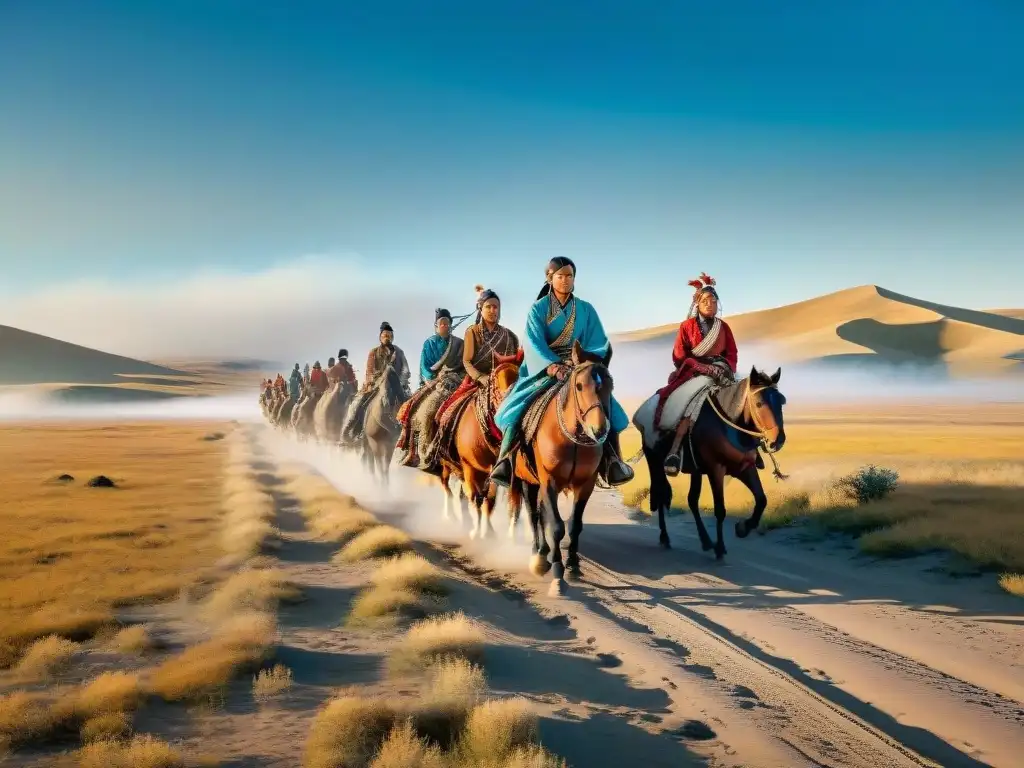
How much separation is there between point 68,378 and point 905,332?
156 meters

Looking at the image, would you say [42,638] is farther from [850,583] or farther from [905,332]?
[905,332]

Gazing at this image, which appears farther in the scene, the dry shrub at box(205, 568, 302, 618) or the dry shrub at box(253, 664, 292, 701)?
the dry shrub at box(205, 568, 302, 618)

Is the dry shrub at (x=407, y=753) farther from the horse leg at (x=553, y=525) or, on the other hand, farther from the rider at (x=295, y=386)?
the rider at (x=295, y=386)

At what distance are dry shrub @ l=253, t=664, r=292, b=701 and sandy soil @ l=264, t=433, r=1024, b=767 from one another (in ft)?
4.39

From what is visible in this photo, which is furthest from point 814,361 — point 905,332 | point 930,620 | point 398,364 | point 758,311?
point 930,620

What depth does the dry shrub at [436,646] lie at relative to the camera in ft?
18.5

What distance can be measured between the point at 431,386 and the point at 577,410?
608cm

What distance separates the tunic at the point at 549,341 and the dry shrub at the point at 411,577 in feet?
6.62

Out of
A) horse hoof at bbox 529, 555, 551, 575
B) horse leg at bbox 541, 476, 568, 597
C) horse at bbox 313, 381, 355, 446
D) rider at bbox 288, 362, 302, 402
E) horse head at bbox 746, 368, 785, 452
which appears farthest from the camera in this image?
rider at bbox 288, 362, 302, 402

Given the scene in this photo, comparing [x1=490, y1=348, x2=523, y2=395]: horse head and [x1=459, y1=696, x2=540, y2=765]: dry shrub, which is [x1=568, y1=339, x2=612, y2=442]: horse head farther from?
[x1=459, y1=696, x2=540, y2=765]: dry shrub

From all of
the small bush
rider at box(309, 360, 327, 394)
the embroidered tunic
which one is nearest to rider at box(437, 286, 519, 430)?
the embroidered tunic

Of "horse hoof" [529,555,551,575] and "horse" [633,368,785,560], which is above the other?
"horse" [633,368,785,560]

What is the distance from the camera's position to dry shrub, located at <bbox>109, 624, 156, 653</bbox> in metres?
6.24

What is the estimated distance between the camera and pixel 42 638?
21.5 feet
